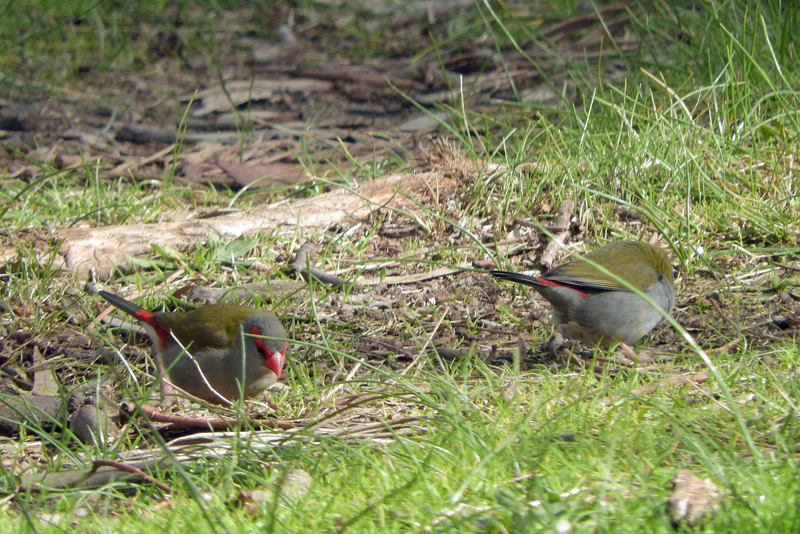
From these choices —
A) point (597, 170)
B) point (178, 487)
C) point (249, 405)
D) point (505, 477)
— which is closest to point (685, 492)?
point (505, 477)

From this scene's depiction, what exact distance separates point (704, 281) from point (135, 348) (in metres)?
2.97

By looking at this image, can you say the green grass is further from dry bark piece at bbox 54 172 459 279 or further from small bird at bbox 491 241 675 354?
small bird at bbox 491 241 675 354

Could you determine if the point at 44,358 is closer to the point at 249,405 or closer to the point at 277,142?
the point at 249,405

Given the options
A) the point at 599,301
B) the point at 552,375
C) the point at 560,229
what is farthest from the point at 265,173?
the point at 552,375

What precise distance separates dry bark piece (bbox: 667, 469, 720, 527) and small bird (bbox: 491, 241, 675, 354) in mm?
1397

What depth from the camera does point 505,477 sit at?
237 centimetres

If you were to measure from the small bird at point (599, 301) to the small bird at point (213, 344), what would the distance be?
1118mm

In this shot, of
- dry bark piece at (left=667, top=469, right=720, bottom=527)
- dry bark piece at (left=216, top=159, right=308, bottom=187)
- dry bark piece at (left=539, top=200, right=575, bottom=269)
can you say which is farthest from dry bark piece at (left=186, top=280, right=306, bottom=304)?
dry bark piece at (left=667, top=469, right=720, bottom=527)

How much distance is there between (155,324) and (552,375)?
188 centimetres

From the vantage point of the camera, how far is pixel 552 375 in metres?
3.39

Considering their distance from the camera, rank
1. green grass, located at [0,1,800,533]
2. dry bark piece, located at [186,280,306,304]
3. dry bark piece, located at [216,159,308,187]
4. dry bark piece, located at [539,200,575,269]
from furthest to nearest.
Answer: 1. dry bark piece, located at [216,159,308,187]
2. dry bark piece, located at [539,200,575,269]
3. dry bark piece, located at [186,280,306,304]
4. green grass, located at [0,1,800,533]

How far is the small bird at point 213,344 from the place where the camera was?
3.54 metres

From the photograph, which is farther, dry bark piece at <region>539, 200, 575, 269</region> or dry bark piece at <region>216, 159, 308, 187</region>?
dry bark piece at <region>216, 159, 308, 187</region>

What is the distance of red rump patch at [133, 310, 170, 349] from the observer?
3.76 meters
